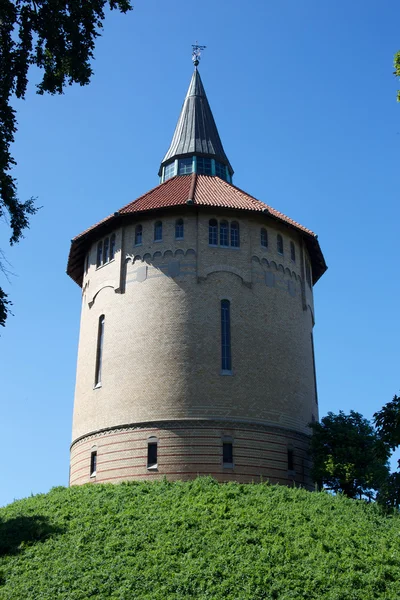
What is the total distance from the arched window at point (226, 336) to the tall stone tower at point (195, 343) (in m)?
0.05

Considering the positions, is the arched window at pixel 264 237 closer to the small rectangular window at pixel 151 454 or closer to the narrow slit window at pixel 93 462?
the small rectangular window at pixel 151 454

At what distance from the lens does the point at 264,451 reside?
89.0 feet

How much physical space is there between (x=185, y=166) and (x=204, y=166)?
0.99 metres

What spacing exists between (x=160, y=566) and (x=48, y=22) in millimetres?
13488

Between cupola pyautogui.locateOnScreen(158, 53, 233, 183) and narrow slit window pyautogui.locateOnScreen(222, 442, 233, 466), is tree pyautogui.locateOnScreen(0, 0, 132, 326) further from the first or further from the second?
cupola pyautogui.locateOnScreen(158, 53, 233, 183)

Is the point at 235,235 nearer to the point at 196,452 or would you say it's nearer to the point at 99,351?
the point at 99,351

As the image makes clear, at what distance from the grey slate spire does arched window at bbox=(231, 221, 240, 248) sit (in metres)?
7.50

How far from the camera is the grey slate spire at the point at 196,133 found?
3681cm

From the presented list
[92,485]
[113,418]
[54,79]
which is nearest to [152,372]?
[113,418]

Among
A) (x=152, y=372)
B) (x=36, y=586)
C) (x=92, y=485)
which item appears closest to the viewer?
(x=36, y=586)

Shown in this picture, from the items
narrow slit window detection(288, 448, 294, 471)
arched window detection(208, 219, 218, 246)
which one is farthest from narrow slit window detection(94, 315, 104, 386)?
narrow slit window detection(288, 448, 294, 471)

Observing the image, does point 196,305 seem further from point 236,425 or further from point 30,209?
point 30,209

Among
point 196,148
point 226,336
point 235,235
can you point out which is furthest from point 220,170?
point 226,336

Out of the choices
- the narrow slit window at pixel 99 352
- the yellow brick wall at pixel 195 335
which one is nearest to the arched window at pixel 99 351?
the narrow slit window at pixel 99 352
